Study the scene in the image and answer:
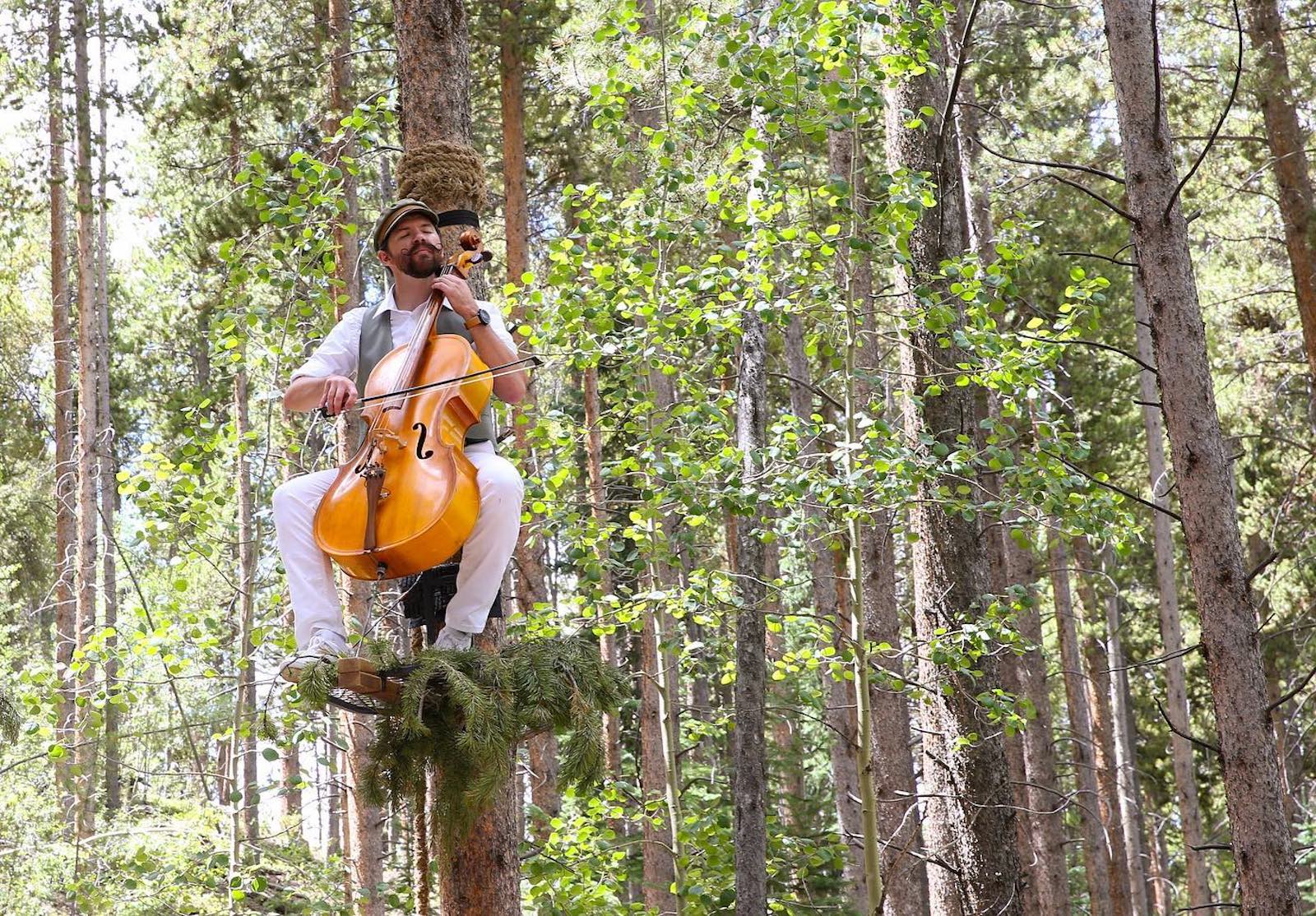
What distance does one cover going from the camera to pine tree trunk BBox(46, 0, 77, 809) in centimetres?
1316

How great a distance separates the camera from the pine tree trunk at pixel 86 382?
1273 cm

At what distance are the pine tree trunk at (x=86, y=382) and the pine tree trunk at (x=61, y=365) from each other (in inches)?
7.4

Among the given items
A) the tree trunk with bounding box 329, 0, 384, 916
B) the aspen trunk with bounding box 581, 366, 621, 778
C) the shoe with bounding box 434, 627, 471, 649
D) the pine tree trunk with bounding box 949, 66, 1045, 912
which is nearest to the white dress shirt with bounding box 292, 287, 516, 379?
the shoe with bounding box 434, 627, 471, 649

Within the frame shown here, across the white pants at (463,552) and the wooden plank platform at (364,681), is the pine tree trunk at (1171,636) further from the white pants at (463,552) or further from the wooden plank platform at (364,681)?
the wooden plank platform at (364,681)

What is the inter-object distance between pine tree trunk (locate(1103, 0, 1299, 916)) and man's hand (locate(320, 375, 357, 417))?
10.3 ft

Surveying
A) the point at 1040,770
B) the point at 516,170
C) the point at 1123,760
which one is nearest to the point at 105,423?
the point at 516,170

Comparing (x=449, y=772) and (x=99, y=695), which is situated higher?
(x=99, y=695)

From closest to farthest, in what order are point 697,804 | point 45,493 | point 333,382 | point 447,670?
1. point 447,670
2. point 333,382
3. point 697,804
4. point 45,493

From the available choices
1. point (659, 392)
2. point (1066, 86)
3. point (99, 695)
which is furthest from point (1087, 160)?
point (99, 695)

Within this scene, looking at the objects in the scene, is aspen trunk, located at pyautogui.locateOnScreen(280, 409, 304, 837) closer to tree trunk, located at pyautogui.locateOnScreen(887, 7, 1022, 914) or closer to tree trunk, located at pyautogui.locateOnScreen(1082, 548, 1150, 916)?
tree trunk, located at pyautogui.locateOnScreen(887, 7, 1022, 914)

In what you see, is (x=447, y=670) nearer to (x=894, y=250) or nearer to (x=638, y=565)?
(x=894, y=250)

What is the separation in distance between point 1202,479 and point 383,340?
3232 mm

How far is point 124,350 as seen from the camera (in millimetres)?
22484

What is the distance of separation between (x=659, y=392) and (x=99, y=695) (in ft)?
22.8
